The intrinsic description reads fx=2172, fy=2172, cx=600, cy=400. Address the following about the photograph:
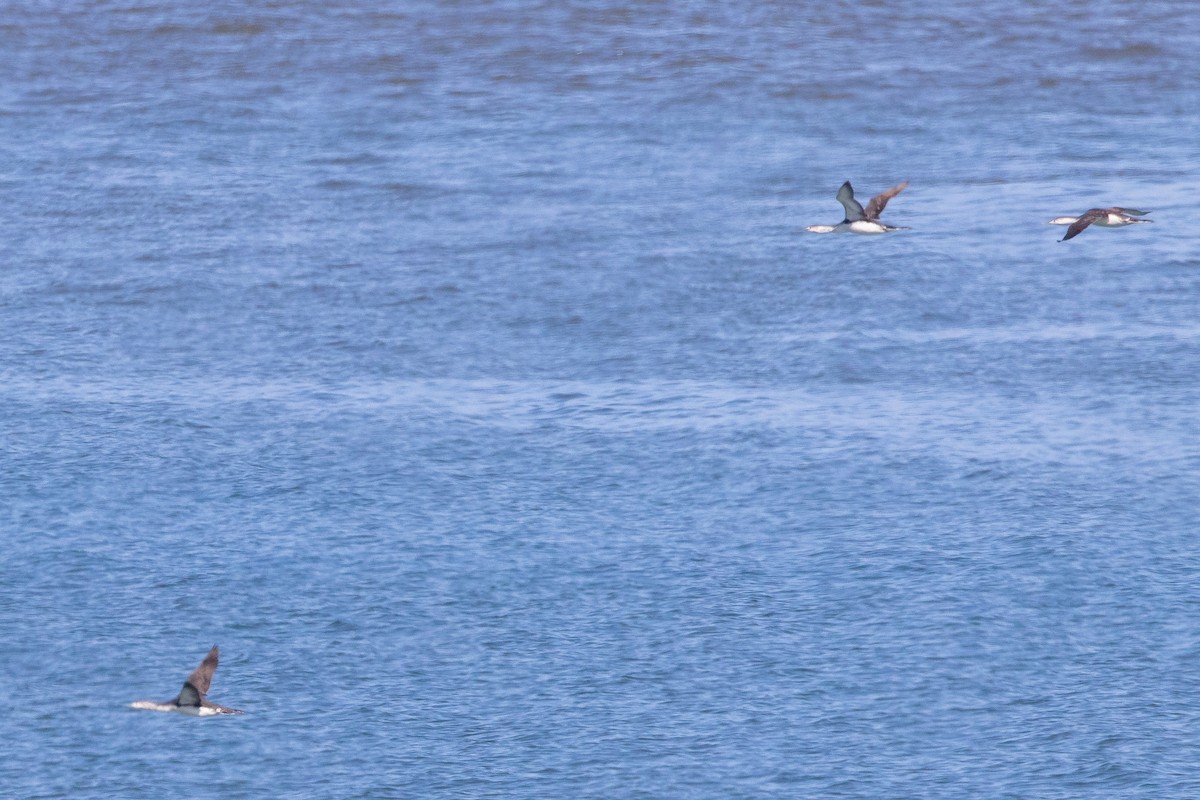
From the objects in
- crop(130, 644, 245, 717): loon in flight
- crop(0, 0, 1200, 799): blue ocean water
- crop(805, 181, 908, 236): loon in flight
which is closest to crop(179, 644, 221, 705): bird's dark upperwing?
crop(130, 644, 245, 717): loon in flight

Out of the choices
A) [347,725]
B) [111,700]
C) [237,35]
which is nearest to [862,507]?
[347,725]

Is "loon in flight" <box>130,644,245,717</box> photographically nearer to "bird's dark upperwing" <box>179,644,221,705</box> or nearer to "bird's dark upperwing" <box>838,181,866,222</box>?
"bird's dark upperwing" <box>179,644,221,705</box>

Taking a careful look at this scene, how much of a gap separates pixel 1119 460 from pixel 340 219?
21.6m

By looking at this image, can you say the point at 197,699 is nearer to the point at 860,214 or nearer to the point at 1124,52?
the point at 860,214

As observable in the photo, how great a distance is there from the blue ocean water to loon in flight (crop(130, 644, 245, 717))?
875 mm

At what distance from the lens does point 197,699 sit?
26.8 metres

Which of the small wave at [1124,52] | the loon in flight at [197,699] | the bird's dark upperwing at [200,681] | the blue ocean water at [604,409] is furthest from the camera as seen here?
the small wave at [1124,52]

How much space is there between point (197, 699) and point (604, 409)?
1490cm

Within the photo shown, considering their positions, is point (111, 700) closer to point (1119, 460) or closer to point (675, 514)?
point (675, 514)

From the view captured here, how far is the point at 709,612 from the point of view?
32.6 metres

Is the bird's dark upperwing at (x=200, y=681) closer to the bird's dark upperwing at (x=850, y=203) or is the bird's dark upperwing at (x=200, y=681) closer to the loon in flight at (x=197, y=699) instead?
the loon in flight at (x=197, y=699)

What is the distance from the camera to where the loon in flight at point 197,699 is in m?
25.9

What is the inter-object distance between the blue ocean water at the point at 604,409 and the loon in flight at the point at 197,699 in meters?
0.88

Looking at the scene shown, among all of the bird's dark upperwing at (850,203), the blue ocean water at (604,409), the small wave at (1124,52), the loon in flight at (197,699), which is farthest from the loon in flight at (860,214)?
the small wave at (1124,52)
